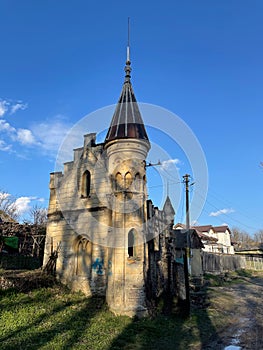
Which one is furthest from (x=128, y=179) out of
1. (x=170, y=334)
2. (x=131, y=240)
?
(x=170, y=334)

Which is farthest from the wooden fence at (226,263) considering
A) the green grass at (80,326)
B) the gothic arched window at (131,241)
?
the green grass at (80,326)

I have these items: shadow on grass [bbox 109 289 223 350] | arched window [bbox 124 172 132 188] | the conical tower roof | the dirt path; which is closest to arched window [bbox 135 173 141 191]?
arched window [bbox 124 172 132 188]

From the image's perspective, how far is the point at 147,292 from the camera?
13.9 m

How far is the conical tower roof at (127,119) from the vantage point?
601 inches

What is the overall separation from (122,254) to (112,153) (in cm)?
534

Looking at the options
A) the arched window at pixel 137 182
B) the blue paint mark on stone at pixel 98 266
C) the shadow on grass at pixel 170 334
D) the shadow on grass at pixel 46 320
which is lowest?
the shadow on grass at pixel 170 334

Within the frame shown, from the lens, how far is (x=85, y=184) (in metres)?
17.4

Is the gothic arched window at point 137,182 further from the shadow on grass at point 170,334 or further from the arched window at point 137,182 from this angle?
the shadow on grass at point 170,334

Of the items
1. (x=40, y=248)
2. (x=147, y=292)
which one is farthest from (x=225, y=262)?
(x=147, y=292)

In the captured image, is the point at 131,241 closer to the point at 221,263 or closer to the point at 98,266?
the point at 98,266

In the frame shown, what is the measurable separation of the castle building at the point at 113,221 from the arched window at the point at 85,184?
0.06 meters

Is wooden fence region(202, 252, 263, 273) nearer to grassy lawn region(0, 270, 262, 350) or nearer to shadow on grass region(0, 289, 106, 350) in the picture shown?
grassy lawn region(0, 270, 262, 350)

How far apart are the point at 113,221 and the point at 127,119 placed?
18.4 feet

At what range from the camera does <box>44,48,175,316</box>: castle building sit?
530 inches
